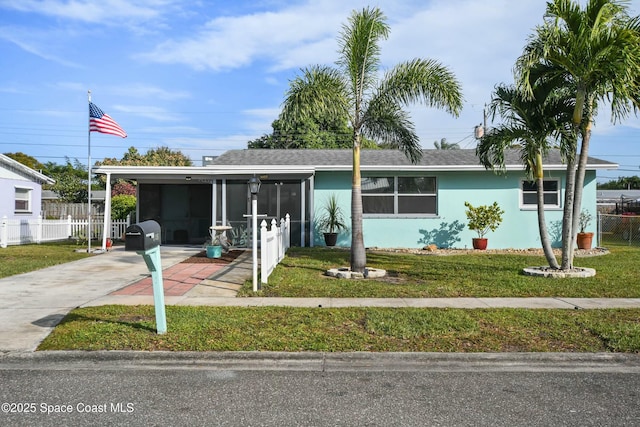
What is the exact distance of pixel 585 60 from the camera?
10.2 metres

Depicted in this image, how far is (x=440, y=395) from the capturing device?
455 cm

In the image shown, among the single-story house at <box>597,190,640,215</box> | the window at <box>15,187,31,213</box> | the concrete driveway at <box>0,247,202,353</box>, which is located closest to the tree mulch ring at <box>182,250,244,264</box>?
the concrete driveway at <box>0,247,202,353</box>

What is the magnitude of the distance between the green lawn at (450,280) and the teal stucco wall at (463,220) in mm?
2757

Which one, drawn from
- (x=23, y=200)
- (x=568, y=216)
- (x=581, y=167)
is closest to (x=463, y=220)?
(x=568, y=216)

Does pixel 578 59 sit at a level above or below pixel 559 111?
above

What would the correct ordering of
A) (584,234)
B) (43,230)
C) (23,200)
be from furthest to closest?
(23,200), (43,230), (584,234)

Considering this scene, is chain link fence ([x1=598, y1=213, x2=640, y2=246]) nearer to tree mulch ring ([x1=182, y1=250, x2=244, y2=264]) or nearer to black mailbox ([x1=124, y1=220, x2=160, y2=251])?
tree mulch ring ([x1=182, y1=250, x2=244, y2=264])

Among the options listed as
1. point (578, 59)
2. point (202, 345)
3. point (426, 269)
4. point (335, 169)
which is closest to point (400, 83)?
point (578, 59)

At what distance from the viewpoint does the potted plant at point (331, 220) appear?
56.6ft

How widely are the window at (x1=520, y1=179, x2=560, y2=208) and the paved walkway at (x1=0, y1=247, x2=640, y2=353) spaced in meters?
9.58

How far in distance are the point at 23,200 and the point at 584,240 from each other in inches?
893

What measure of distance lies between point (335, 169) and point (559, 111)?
762 centimetres

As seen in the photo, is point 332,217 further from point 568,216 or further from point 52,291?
point 52,291

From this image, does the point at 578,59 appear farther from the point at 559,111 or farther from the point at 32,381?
the point at 32,381
